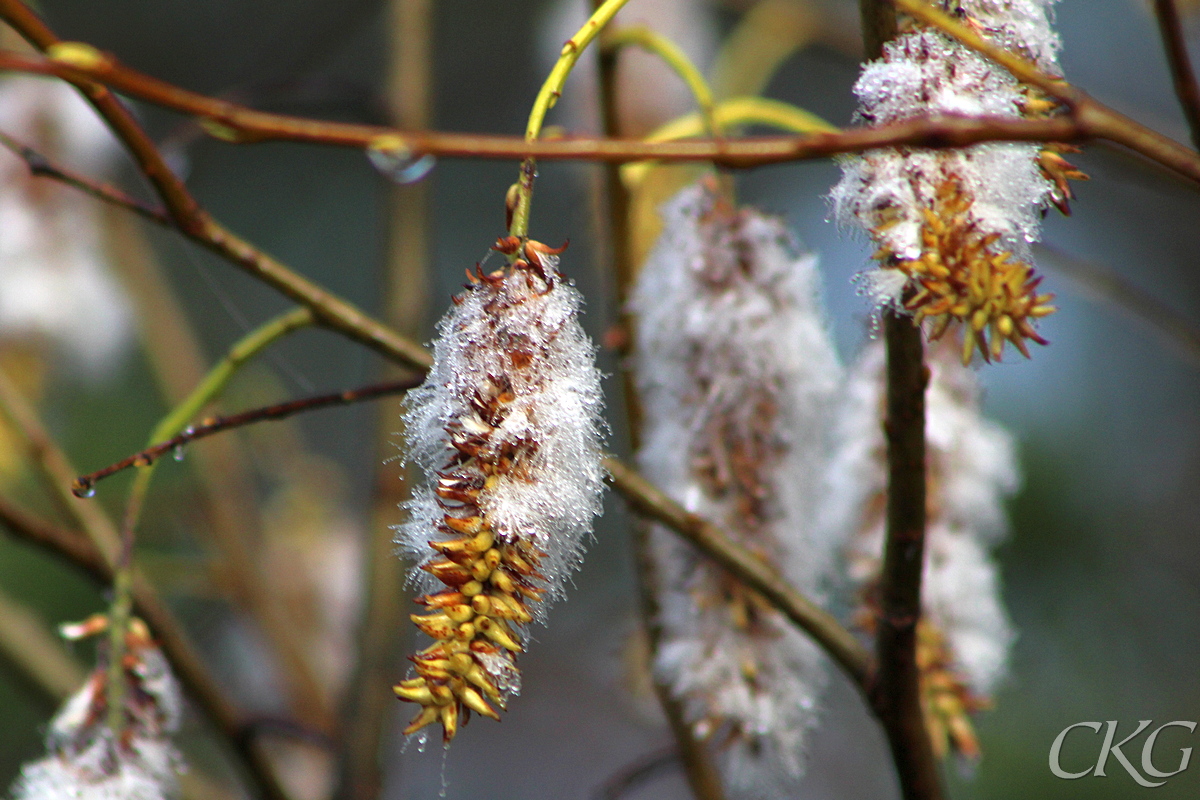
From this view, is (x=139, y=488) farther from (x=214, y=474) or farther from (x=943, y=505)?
(x=214, y=474)

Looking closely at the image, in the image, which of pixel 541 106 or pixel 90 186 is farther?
pixel 90 186

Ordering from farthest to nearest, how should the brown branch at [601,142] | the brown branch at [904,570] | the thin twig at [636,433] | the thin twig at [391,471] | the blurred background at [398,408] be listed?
1. the blurred background at [398,408]
2. the thin twig at [391,471]
3. the thin twig at [636,433]
4. the brown branch at [904,570]
5. the brown branch at [601,142]

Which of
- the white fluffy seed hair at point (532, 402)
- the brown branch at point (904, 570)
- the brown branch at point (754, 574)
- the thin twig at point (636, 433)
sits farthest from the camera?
the thin twig at point (636, 433)

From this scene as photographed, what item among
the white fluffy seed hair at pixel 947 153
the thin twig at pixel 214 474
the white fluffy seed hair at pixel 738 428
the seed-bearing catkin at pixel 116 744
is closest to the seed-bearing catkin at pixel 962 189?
the white fluffy seed hair at pixel 947 153

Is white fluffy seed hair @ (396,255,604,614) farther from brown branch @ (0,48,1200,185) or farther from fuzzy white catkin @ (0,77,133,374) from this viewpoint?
fuzzy white catkin @ (0,77,133,374)

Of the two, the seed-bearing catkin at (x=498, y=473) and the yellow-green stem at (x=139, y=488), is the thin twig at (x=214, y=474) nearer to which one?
the yellow-green stem at (x=139, y=488)

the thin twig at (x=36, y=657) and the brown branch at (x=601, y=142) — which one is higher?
the thin twig at (x=36, y=657)

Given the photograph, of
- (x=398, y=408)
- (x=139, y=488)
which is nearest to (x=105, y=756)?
(x=139, y=488)
